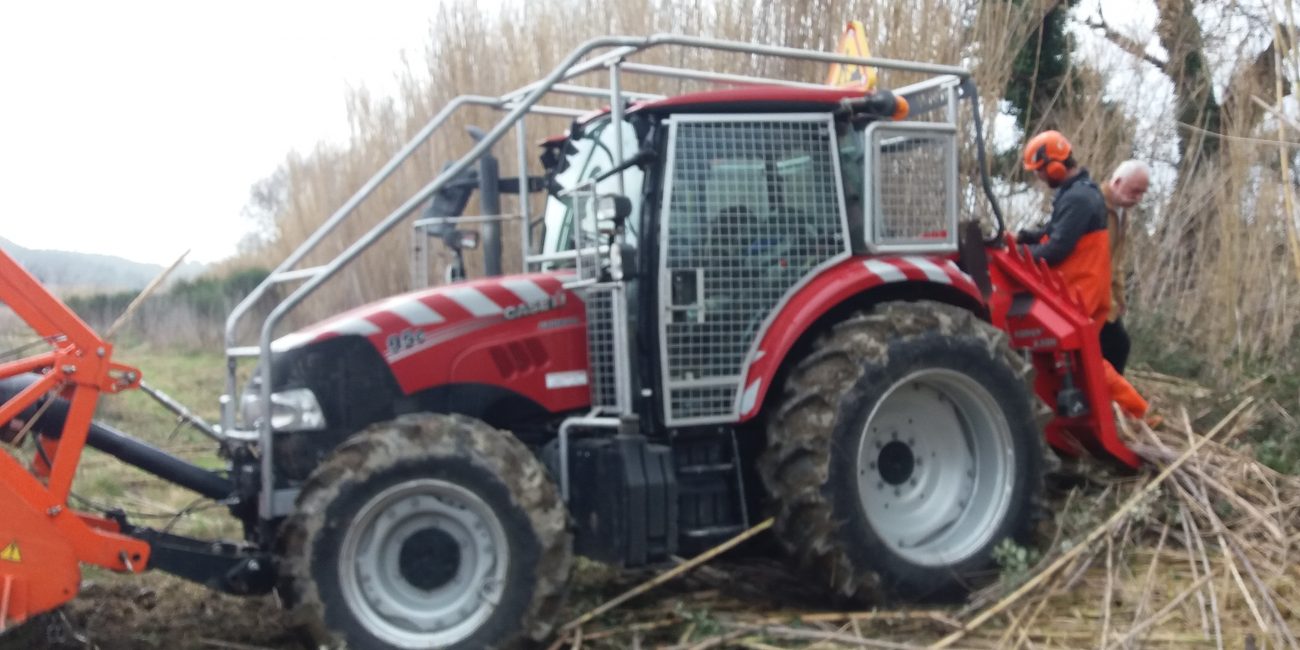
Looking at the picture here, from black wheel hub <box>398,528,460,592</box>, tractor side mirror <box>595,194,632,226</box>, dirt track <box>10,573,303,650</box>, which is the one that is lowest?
dirt track <box>10,573,303,650</box>

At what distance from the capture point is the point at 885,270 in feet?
16.6

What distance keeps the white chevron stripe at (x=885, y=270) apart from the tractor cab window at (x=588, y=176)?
0.98m

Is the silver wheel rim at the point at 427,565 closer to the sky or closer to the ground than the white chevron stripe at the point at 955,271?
closer to the ground

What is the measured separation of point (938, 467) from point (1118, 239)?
88.0 inches

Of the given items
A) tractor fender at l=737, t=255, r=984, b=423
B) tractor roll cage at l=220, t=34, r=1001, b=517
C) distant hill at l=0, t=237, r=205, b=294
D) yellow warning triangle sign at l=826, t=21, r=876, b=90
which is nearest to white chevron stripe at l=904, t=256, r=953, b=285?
tractor fender at l=737, t=255, r=984, b=423

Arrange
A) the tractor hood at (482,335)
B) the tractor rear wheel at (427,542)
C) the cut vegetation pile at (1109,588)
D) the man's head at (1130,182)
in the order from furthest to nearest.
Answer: the man's head at (1130,182), the tractor hood at (482,335), the cut vegetation pile at (1109,588), the tractor rear wheel at (427,542)

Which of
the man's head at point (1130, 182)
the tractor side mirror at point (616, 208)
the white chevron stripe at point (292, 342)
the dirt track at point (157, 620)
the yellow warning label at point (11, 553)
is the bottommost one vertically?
the dirt track at point (157, 620)

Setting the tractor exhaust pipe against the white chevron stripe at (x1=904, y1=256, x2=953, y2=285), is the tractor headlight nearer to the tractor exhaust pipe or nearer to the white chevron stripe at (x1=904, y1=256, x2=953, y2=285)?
the tractor exhaust pipe

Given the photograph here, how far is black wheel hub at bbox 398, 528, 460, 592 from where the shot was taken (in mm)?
4392

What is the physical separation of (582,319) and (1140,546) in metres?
2.49

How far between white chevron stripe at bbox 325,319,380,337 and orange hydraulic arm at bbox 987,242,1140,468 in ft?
8.87

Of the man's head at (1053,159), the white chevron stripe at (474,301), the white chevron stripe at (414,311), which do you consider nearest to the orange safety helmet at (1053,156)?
the man's head at (1053,159)

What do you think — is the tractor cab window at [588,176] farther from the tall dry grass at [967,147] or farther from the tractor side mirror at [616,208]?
the tall dry grass at [967,147]

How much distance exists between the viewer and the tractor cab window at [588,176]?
16.2 ft
